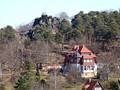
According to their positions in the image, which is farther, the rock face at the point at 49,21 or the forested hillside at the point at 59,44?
the rock face at the point at 49,21

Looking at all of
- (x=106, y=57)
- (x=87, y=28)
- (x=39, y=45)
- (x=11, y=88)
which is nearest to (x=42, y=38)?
(x=39, y=45)

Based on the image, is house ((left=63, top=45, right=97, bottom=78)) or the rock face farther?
the rock face

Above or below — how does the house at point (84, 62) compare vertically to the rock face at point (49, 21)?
below

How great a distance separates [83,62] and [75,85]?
718 centimetres

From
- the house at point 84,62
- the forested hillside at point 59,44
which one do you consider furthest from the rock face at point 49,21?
the house at point 84,62

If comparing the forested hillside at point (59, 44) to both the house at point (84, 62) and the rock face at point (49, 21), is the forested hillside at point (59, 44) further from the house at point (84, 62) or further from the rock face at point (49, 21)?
the house at point (84, 62)

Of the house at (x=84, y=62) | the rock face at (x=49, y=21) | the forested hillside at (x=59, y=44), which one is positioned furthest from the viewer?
the rock face at (x=49, y=21)

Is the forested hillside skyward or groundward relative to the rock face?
groundward

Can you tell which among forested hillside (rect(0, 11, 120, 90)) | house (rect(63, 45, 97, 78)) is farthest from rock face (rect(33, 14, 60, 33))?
house (rect(63, 45, 97, 78))

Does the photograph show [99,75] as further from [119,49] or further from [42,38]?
[42,38]

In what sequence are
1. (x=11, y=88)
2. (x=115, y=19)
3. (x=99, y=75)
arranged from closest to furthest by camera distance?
(x=11, y=88) < (x=99, y=75) < (x=115, y=19)

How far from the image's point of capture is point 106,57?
39562mm

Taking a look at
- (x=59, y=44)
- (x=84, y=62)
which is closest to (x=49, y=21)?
(x=59, y=44)

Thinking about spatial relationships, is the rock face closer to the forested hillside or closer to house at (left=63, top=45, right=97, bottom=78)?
the forested hillside
